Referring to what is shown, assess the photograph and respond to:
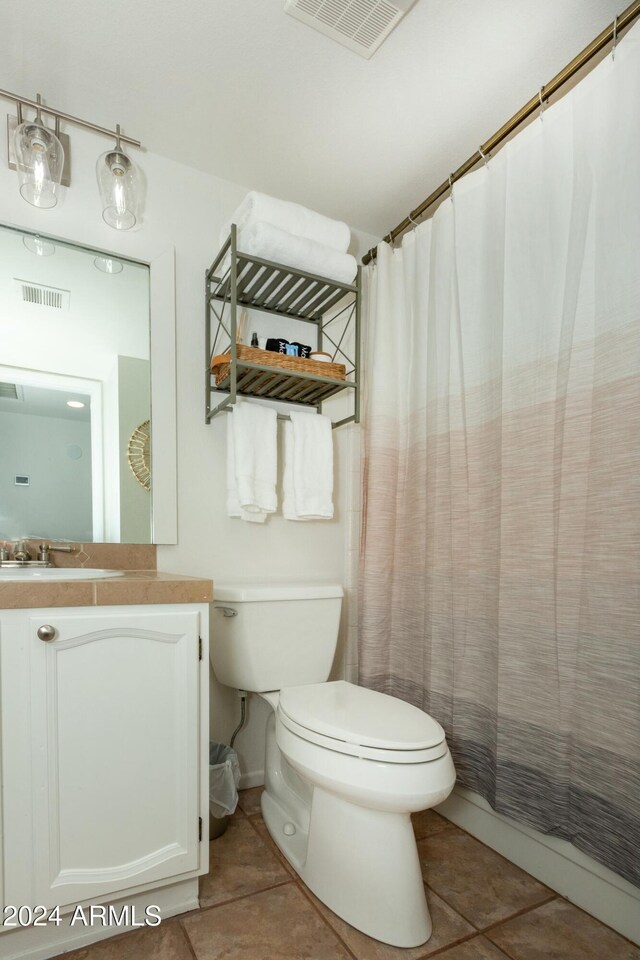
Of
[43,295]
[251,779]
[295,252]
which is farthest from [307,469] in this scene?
[251,779]

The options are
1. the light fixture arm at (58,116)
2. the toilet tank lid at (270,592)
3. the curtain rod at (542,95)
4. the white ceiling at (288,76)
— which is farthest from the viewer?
the toilet tank lid at (270,592)

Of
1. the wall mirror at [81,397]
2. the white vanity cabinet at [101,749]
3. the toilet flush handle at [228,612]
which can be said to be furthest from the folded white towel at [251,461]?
the white vanity cabinet at [101,749]

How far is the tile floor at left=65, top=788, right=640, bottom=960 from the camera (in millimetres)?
1140

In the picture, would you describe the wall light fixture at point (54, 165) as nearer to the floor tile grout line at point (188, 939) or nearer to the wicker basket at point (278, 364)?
the wicker basket at point (278, 364)

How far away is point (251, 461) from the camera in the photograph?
1767 millimetres

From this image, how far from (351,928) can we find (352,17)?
2.13m

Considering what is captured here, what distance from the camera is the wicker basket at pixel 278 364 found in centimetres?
166

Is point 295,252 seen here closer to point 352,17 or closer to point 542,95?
point 352,17

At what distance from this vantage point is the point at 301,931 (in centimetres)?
120

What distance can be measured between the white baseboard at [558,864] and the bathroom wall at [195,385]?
74 centimetres

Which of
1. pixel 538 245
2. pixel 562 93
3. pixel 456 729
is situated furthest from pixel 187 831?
pixel 562 93

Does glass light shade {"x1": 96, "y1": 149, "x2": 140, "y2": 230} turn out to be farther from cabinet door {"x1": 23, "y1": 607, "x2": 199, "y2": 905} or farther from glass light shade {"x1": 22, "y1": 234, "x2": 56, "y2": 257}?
cabinet door {"x1": 23, "y1": 607, "x2": 199, "y2": 905}

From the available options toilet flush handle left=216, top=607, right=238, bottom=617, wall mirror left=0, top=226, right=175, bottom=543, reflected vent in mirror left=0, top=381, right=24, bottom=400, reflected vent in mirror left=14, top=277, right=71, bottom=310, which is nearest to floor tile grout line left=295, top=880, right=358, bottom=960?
toilet flush handle left=216, top=607, right=238, bottom=617

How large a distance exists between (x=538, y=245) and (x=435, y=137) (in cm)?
62
